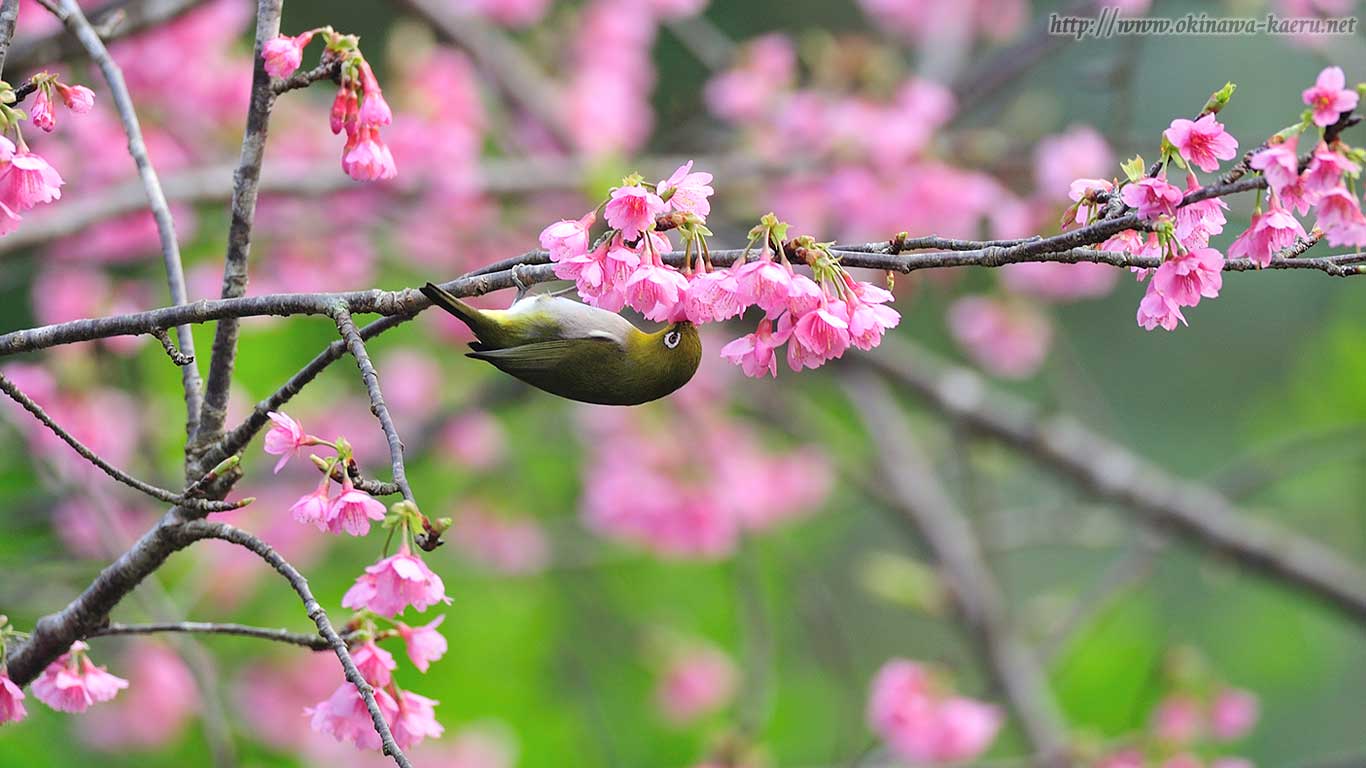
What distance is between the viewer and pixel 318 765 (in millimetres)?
3783

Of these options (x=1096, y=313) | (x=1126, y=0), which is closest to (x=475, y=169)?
(x=1126, y=0)

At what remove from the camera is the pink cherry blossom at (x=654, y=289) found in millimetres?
842

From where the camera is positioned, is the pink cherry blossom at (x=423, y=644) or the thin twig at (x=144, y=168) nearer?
the pink cherry blossom at (x=423, y=644)

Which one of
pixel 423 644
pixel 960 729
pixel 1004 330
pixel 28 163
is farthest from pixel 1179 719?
A: pixel 28 163

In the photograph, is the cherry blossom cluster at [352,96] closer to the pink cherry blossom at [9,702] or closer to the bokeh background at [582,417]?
the pink cherry blossom at [9,702]

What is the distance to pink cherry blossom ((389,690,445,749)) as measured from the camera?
90 centimetres

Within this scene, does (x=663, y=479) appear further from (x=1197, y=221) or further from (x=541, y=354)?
(x=1197, y=221)

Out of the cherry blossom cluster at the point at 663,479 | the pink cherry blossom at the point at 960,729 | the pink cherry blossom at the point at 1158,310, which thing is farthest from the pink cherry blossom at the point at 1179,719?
the pink cherry blossom at the point at 1158,310

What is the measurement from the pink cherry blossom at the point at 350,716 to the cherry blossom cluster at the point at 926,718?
158 cm

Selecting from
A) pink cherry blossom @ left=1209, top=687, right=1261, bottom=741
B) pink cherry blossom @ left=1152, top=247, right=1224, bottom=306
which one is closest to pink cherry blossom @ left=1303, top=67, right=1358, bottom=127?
pink cherry blossom @ left=1152, top=247, right=1224, bottom=306

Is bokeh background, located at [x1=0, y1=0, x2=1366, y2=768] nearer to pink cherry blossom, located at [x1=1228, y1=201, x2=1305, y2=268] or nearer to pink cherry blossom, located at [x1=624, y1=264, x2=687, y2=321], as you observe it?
pink cherry blossom, located at [x1=624, y1=264, x2=687, y2=321]

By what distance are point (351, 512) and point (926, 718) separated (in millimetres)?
1763

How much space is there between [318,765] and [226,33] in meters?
2.09

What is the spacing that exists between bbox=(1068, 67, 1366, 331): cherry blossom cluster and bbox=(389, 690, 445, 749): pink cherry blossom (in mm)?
566
